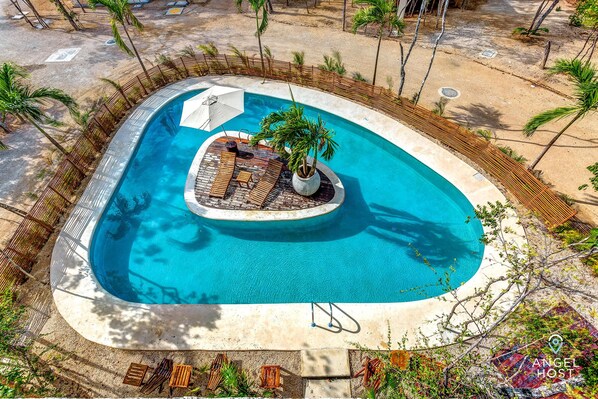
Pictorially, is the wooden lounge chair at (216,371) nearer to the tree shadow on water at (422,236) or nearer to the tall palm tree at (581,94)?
the tree shadow on water at (422,236)

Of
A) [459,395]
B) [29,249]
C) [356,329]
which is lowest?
[356,329]

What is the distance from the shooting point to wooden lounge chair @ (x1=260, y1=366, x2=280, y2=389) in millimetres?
10352

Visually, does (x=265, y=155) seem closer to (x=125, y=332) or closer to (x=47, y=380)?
(x=125, y=332)

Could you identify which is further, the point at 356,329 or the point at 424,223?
the point at 424,223

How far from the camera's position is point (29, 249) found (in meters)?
13.8

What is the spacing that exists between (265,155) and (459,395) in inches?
573

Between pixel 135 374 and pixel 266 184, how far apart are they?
10.1 metres

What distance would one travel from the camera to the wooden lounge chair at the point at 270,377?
10.4 metres

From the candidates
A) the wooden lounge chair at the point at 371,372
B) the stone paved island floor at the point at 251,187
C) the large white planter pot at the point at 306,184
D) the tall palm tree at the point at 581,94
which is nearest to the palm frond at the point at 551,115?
the tall palm tree at the point at 581,94

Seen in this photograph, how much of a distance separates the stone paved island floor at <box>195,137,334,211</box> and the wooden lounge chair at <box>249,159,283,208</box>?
0.28m

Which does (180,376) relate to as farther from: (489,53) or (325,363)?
(489,53)

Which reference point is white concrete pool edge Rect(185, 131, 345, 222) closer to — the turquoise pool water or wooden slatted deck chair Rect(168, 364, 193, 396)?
the turquoise pool water

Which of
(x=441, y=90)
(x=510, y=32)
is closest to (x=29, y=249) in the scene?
(x=441, y=90)

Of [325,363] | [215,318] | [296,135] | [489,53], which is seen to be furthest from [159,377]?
[489,53]
